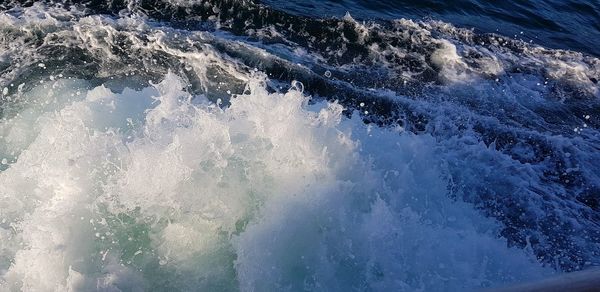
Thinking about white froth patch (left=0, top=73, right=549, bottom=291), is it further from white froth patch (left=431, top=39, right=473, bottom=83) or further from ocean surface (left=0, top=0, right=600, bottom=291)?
white froth patch (left=431, top=39, right=473, bottom=83)

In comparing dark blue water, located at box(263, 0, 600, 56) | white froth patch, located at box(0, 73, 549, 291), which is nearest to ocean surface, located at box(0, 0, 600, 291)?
white froth patch, located at box(0, 73, 549, 291)

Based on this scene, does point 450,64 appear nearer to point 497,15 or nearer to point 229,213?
point 497,15

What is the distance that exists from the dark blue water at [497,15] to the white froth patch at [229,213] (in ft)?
16.3

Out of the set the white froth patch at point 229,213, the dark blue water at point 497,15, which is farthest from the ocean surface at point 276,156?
the dark blue water at point 497,15

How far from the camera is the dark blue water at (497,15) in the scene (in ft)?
30.6

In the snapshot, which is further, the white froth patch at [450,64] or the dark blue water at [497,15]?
the dark blue water at [497,15]

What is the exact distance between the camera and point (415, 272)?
4055 mm

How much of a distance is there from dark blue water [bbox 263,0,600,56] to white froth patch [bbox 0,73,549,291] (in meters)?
4.97

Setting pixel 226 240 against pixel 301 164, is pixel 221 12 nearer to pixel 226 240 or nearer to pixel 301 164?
pixel 301 164

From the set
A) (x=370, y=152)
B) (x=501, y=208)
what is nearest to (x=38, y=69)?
(x=370, y=152)

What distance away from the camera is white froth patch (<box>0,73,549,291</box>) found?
3.88 meters

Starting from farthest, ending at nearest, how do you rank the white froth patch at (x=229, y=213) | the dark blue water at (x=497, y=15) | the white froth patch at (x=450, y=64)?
the dark blue water at (x=497, y=15)
the white froth patch at (x=450, y=64)
the white froth patch at (x=229, y=213)

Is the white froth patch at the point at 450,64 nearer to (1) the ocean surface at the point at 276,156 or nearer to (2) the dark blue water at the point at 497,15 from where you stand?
(1) the ocean surface at the point at 276,156

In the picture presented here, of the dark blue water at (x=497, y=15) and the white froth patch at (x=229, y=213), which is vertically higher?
the dark blue water at (x=497, y=15)
